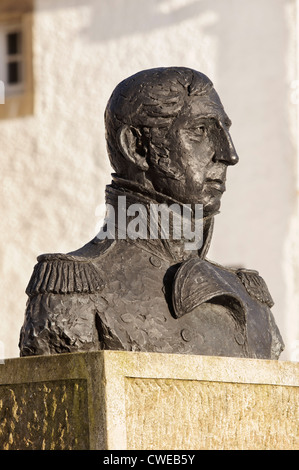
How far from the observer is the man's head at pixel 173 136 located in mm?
5090

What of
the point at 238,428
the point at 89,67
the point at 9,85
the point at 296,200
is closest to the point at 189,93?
the point at 238,428

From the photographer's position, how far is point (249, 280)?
5395mm

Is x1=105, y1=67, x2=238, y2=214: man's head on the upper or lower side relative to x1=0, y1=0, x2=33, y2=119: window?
lower

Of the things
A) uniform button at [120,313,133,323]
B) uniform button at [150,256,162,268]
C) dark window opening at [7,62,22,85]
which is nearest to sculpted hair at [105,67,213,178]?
uniform button at [150,256,162,268]

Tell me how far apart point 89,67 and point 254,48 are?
1.53 m

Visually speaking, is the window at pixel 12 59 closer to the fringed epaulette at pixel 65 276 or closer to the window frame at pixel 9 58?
the window frame at pixel 9 58

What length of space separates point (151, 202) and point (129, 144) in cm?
22

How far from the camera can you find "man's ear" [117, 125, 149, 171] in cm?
514

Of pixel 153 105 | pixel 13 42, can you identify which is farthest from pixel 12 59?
pixel 153 105

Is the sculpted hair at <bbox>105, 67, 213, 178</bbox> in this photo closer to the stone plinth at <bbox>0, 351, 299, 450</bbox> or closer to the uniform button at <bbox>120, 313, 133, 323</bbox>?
the uniform button at <bbox>120, 313, 133, 323</bbox>

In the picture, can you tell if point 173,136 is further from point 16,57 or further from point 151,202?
point 16,57

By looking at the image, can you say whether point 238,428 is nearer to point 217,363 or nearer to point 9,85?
point 217,363

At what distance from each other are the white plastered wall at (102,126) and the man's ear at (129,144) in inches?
225

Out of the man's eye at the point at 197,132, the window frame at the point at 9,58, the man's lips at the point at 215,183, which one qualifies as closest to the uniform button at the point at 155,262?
the man's lips at the point at 215,183
